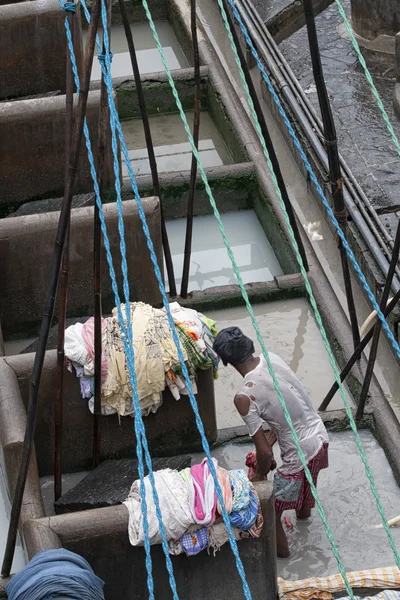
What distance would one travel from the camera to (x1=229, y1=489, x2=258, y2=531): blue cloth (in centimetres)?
509

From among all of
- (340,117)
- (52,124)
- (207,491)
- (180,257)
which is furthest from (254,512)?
(340,117)

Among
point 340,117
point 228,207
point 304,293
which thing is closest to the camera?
point 304,293

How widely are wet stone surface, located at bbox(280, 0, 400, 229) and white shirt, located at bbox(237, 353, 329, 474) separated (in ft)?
10.9

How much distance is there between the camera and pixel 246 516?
16.8ft

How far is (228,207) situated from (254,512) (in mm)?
4114

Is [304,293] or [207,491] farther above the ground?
[207,491]

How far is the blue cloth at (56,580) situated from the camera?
4.61 meters

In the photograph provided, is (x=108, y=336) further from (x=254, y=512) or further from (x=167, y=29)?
(x=167, y=29)

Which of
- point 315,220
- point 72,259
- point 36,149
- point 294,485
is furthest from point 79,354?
point 315,220

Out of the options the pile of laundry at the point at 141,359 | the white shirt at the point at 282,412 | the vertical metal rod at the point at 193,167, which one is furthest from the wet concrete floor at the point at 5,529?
the vertical metal rod at the point at 193,167

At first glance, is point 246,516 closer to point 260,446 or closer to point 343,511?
point 260,446

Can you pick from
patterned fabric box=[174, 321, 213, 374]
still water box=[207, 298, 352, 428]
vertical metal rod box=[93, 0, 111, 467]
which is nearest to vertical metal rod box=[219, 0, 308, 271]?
still water box=[207, 298, 352, 428]

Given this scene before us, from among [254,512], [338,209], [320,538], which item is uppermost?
[338,209]

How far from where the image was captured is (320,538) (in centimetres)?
590
